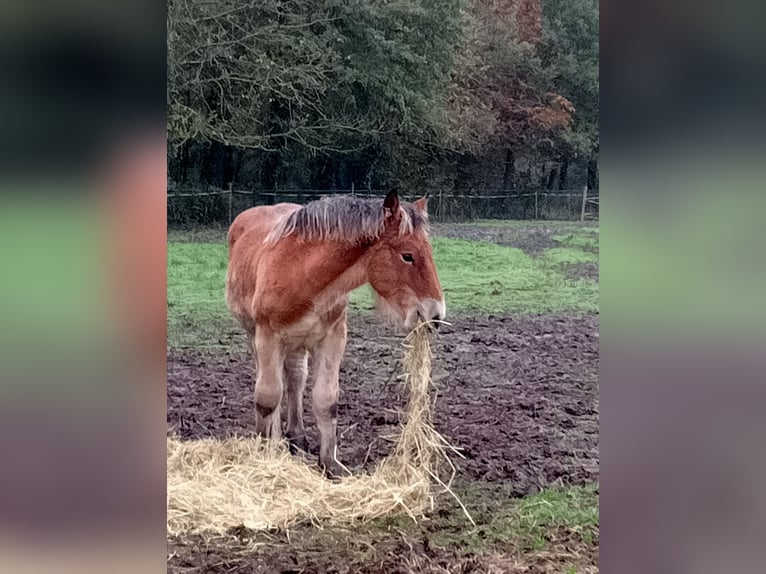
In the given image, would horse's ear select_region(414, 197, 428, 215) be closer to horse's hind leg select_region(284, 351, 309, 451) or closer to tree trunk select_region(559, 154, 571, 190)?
tree trunk select_region(559, 154, 571, 190)

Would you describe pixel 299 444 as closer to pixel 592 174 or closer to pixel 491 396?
pixel 491 396

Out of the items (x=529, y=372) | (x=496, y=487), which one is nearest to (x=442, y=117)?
(x=529, y=372)

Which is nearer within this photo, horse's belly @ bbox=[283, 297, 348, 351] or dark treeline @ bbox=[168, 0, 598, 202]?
dark treeline @ bbox=[168, 0, 598, 202]

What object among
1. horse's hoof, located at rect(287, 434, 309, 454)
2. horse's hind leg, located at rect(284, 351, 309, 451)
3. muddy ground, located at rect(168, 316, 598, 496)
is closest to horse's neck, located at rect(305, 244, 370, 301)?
muddy ground, located at rect(168, 316, 598, 496)

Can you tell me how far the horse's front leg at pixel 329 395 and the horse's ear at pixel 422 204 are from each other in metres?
0.42

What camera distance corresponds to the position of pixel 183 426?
2.21 meters

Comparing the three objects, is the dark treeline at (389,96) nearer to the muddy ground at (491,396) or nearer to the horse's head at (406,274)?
the horse's head at (406,274)

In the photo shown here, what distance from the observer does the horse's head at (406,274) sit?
2201 millimetres

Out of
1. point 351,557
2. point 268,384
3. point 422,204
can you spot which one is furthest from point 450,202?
point 351,557

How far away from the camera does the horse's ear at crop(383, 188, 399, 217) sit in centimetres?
217

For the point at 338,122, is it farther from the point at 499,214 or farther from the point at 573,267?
the point at 573,267

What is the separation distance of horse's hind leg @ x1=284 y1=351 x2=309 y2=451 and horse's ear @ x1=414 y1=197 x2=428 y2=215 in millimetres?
597

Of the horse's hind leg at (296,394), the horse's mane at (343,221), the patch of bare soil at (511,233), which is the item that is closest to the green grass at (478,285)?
the patch of bare soil at (511,233)
